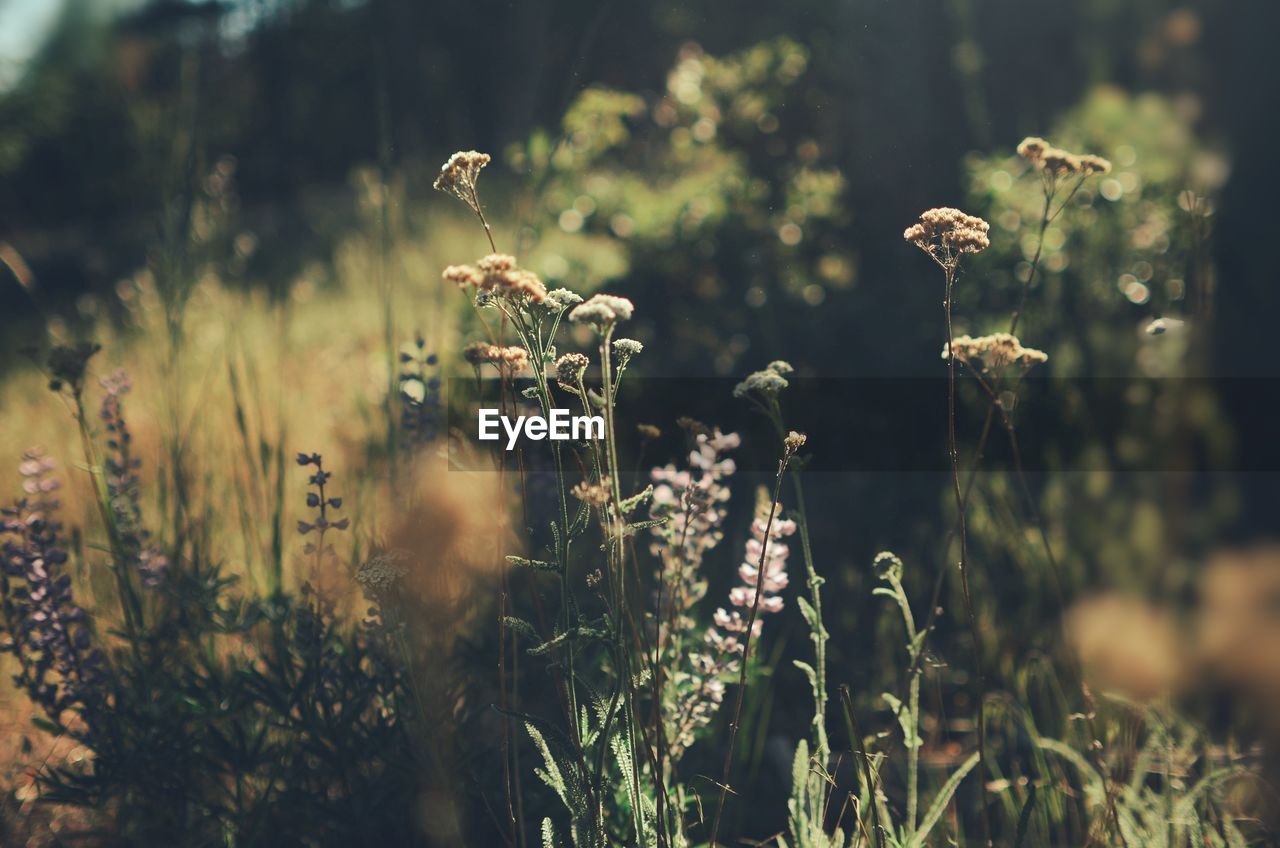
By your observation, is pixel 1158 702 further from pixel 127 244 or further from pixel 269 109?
pixel 269 109

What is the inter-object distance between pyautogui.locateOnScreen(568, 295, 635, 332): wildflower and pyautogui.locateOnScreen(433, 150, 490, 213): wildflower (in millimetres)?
222

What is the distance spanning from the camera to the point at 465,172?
3.73 feet

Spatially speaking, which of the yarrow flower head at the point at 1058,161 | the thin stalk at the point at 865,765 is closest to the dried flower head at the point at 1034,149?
the yarrow flower head at the point at 1058,161

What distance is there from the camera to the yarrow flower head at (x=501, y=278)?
39.9 inches

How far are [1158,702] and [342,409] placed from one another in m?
2.58

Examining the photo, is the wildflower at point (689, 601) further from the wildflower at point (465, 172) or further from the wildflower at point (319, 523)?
the wildflower at point (319, 523)

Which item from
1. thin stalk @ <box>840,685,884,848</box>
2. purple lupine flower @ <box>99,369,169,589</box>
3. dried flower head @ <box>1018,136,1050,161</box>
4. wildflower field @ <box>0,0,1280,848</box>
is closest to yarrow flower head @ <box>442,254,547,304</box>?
wildflower field @ <box>0,0,1280,848</box>

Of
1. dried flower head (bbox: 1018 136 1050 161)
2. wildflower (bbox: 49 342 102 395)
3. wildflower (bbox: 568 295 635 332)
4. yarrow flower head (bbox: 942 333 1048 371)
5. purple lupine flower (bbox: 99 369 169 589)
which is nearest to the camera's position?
wildflower (bbox: 568 295 635 332)

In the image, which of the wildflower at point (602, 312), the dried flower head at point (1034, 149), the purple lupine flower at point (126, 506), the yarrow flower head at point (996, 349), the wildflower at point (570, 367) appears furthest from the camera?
the purple lupine flower at point (126, 506)

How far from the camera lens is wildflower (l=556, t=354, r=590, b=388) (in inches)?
42.9

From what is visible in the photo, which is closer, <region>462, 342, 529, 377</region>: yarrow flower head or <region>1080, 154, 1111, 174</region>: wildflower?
<region>462, 342, 529, 377</region>: yarrow flower head

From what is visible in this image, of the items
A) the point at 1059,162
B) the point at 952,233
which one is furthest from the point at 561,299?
the point at 1059,162

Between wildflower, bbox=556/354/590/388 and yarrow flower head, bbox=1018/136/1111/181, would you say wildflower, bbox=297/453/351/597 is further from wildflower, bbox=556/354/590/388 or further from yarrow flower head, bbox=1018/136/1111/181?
yarrow flower head, bbox=1018/136/1111/181

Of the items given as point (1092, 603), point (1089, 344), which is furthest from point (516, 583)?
point (1089, 344)
